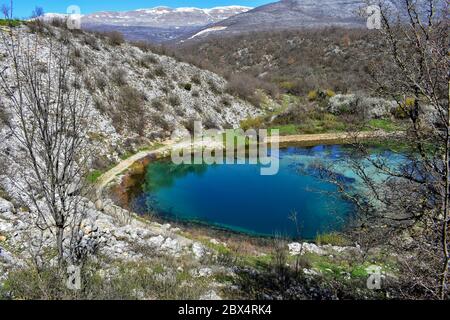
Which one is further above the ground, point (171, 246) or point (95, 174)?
point (95, 174)

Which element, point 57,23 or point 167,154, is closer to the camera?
point 167,154

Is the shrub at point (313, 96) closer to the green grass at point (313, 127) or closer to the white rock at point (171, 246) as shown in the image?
the green grass at point (313, 127)

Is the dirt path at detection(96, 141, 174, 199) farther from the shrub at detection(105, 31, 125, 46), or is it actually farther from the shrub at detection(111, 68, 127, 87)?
the shrub at detection(105, 31, 125, 46)

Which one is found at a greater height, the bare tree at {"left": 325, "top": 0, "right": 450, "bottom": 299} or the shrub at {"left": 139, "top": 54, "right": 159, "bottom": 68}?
the shrub at {"left": 139, "top": 54, "right": 159, "bottom": 68}

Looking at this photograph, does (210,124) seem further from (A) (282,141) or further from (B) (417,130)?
(B) (417,130)

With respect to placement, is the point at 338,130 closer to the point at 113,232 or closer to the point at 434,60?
the point at 113,232

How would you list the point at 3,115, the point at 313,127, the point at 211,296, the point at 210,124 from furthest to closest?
the point at 313,127 < the point at 210,124 < the point at 3,115 < the point at 211,296

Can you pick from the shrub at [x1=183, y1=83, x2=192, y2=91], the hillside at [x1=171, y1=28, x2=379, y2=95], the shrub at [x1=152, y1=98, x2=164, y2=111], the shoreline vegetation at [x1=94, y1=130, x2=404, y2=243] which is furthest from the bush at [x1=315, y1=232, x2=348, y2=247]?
the hillside at [x1=171, y1=28, x2=379, y2=95]

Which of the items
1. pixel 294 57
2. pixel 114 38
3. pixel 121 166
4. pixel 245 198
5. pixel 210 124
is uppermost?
pixel 294 57

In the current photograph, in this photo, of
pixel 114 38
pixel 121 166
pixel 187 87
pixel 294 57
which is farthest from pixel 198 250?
pixel 294 57
